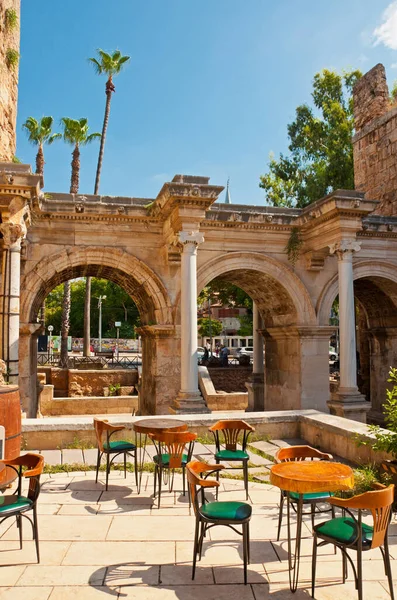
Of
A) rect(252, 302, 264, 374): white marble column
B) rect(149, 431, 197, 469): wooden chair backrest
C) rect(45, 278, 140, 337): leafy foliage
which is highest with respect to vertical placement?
rect(45, 278, 140, 337): leafy foliage

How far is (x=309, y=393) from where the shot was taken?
1319 cm

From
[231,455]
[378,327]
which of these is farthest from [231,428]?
[378,327]

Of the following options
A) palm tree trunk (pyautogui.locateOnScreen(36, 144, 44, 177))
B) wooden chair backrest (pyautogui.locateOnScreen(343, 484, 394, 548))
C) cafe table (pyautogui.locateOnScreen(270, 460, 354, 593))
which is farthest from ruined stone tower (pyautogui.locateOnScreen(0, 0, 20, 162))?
palm tree trunk (pyautogui.locateOnScreen(36, 144, 44, 177))

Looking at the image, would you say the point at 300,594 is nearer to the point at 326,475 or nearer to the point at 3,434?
the point at 326,475

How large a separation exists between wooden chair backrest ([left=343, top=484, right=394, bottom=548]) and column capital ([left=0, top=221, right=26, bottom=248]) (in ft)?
25.5

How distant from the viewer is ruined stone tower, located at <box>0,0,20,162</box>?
462 inches

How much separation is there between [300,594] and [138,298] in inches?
427

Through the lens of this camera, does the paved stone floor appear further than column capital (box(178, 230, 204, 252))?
No

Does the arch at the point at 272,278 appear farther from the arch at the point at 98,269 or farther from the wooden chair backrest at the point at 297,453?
the wooden chair backrest at the point at 297,453

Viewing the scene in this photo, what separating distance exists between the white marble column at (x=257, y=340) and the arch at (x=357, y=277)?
277 centimetres

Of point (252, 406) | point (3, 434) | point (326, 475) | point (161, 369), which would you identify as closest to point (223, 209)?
point (161, 369)

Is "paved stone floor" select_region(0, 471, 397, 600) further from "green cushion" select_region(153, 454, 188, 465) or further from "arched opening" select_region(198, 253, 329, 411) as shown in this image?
"arched opening" select_region(198, 253, 329, 411)

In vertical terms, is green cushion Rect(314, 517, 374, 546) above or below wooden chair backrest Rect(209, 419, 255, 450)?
below

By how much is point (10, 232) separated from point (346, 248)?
750cm
